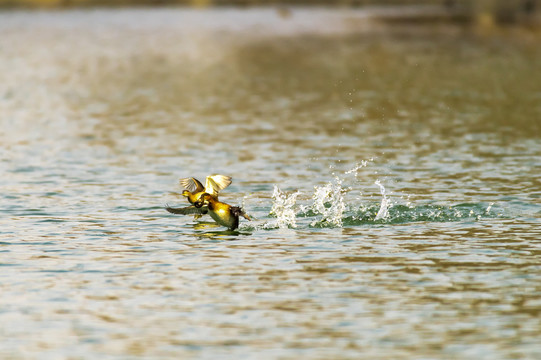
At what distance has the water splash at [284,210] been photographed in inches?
803

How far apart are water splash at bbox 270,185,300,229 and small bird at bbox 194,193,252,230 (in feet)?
3.86

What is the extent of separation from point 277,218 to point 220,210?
1.66 metres

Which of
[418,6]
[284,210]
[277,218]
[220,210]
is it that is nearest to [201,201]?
[220,210]

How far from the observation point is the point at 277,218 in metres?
20.7

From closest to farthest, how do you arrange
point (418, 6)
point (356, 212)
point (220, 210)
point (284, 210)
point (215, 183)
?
point (220, 210) → point (215, 183) → point (284, 210) → point (356, 212) → point (418, 6)

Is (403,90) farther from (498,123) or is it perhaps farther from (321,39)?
(321,39)

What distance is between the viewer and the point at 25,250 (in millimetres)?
18328

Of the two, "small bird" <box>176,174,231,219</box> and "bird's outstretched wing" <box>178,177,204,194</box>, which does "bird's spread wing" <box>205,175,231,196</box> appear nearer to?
"small bird" <box>176,174,231,219</box>

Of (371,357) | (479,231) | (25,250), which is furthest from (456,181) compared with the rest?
(371,357)

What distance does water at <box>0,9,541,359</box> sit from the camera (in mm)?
13844

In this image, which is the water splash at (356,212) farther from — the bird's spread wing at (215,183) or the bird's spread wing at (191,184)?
the bird's spread wing at (191,184)

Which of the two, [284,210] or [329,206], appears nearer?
[284,210]

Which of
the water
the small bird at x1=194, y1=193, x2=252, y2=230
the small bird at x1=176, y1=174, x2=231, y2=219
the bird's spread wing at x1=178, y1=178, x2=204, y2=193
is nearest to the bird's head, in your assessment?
the small bird at x1=194, y1=193, x2=252, y2=230

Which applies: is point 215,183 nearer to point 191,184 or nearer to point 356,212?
point 191,184
